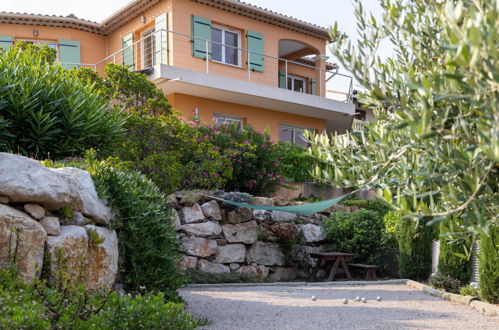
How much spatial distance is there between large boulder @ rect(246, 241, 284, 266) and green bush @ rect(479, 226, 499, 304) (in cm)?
442

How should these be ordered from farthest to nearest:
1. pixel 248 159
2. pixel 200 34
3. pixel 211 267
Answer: pixel 200 34, pixel 248 159, pixel 211 267

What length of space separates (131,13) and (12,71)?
34.7 ft

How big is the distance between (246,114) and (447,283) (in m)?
9.70

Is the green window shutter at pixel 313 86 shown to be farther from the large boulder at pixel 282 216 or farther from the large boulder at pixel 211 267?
the large boulder at pixel 211 267

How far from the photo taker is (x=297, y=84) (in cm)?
2138

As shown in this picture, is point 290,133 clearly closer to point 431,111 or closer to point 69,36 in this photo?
point 69,36

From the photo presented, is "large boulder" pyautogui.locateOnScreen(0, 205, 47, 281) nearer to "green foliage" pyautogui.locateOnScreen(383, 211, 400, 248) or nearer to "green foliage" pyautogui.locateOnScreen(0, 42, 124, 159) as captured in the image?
"green foliage" pyautogui.locateOnScreen(0, 42, 124, 159)

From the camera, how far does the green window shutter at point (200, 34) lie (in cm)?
1603

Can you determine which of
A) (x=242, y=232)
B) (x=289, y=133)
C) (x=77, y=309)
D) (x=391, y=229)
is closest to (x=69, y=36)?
(x=289, y=133)

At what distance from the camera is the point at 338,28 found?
3.70 meters

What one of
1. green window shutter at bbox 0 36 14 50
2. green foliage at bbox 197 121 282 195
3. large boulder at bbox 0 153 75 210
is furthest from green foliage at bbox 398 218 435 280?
green window shutter at bbox 0 36 14 50

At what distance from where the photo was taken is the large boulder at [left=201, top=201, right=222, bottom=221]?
35.0ft

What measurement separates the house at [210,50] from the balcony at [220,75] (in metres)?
0.03

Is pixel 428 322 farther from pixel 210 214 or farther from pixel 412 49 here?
pixel 210 214
